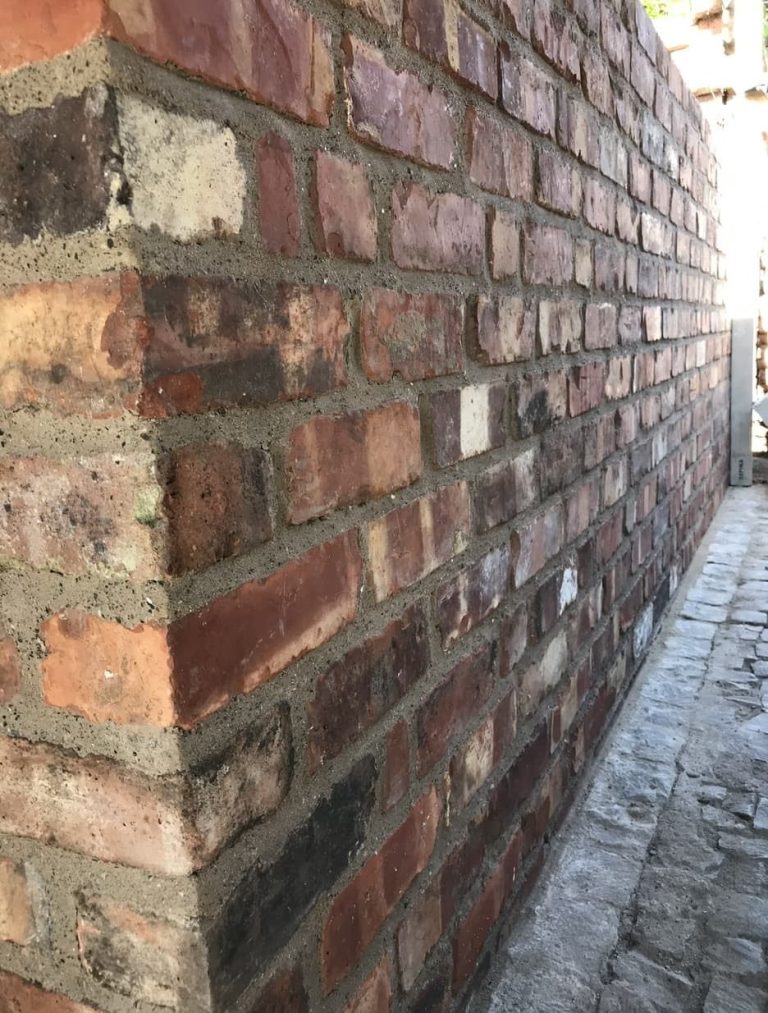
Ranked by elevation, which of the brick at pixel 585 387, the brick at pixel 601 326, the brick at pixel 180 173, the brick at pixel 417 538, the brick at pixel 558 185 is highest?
the brick at pixel 558 185

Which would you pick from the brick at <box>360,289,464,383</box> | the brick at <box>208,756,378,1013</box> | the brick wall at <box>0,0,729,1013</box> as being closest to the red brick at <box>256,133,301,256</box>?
the brick wall at <box>0,0,729,1013</box>

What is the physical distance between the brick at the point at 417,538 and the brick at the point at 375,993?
16.2 inches

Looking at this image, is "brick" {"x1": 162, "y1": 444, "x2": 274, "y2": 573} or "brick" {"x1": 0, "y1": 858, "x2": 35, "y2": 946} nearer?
"brick" {"x1": 162, "y1": 444, "x2": 274, "y2": 573}

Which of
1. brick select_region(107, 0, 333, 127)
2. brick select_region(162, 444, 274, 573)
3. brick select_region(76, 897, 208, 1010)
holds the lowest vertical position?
brick select_region(76, 897, 208, 1010)

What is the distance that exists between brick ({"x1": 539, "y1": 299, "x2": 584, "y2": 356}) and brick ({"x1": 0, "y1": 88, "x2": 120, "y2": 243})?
0.89m

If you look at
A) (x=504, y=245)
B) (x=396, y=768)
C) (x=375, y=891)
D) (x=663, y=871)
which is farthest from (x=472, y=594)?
(x=663, y=871)

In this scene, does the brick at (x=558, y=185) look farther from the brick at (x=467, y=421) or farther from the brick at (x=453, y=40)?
the brick at (x=467, y=421)

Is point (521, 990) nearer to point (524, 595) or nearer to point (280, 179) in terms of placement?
point (524, 595)

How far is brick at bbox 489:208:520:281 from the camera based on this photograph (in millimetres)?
1120

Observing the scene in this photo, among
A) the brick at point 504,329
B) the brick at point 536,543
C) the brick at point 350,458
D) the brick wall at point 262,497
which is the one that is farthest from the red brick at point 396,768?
the brick at point 504,329

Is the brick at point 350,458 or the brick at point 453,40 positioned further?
the brick at point 453,40

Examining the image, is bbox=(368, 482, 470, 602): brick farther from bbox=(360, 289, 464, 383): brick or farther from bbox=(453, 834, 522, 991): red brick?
bbox=(453, 834, 522, 991): red brick

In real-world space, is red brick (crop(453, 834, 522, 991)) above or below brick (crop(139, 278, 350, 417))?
below

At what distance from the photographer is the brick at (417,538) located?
33.6 inches
